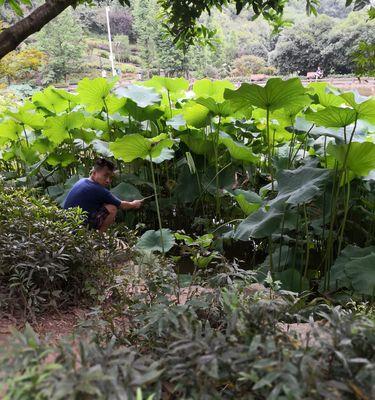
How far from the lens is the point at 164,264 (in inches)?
68.2

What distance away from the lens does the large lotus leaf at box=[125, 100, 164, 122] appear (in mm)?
3945

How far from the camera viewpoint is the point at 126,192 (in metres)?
3.71

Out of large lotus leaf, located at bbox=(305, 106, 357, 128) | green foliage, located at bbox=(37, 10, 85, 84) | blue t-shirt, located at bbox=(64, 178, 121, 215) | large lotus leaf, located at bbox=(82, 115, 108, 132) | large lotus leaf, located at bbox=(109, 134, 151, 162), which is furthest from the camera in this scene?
green foliage, located at bbox=(37, 10, 85, 84)

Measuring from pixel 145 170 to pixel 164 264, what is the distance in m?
2.57

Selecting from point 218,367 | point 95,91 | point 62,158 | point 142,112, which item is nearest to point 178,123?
point 142,112

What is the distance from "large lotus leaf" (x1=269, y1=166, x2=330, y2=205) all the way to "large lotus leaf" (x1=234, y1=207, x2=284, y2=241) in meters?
0.08

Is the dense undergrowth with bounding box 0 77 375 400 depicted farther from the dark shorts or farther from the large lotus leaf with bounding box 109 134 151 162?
the dark shorts

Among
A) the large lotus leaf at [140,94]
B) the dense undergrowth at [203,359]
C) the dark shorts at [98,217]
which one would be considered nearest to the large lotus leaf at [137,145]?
the dark shorts at [98,217]

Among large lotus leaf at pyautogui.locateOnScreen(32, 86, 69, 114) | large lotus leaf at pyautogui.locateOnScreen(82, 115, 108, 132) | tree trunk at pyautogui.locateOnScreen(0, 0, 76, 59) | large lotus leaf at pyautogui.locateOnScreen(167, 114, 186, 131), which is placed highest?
tree trunk at pyautogui.locateOnScreen(0, 0, 76, 59)

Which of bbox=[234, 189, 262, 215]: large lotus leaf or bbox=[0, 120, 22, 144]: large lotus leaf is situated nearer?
bbox=[234, 189, 262, 215]: large lotus leaf

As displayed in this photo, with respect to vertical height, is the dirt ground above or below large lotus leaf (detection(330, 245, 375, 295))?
above

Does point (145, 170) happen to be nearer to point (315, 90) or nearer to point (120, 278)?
point (315, 90)

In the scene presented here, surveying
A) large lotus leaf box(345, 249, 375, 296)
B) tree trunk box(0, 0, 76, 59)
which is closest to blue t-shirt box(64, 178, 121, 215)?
tree trunk box(0, 0, 76, 59)

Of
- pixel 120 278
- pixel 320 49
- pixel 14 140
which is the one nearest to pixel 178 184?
pixel 14 140
